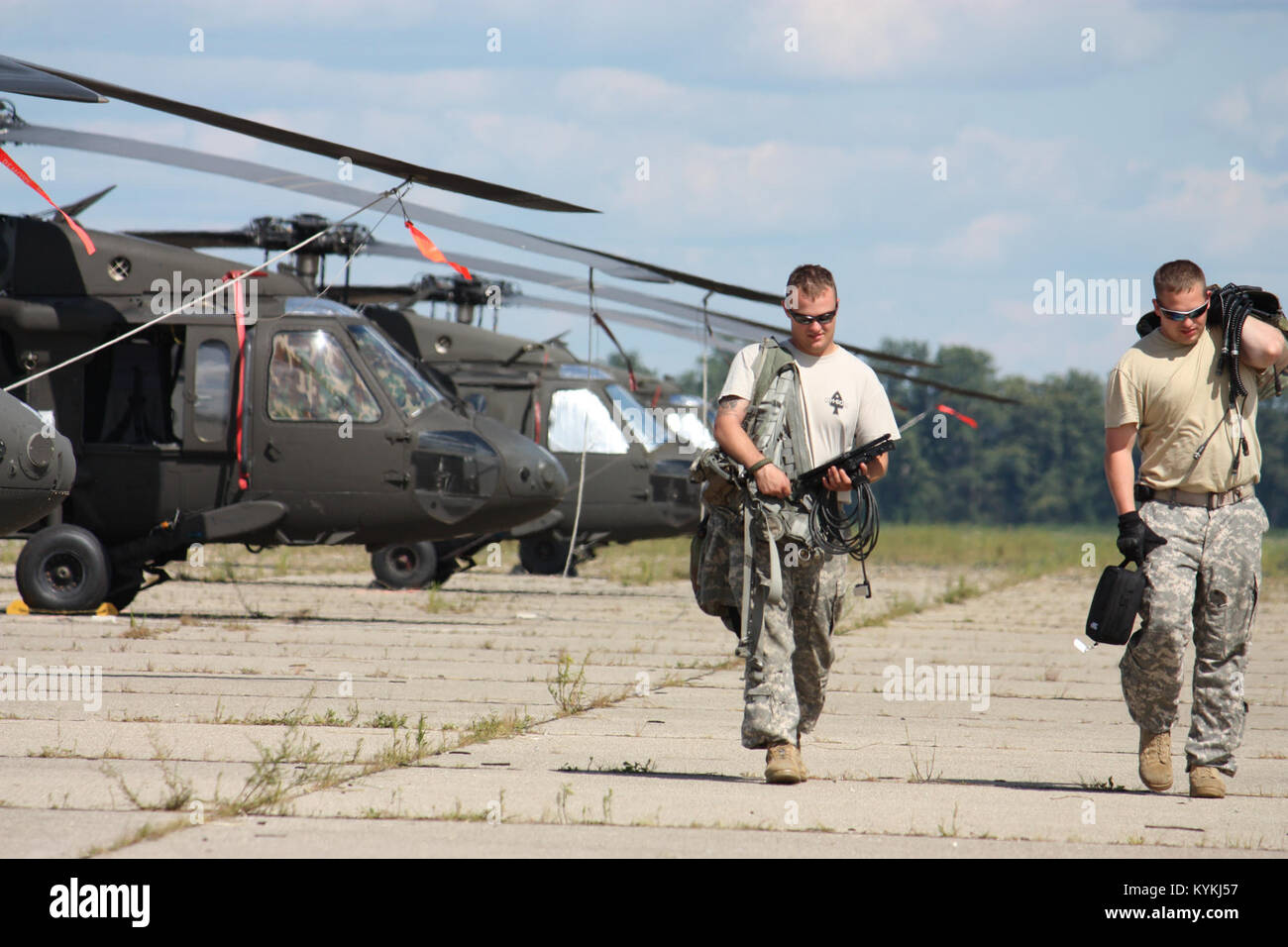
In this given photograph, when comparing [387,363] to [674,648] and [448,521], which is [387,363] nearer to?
[448,521]

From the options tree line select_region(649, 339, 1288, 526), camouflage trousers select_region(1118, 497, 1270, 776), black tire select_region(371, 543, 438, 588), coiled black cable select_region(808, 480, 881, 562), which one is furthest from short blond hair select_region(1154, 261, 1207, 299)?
tree line select_region(649, 339, 1288, 526)

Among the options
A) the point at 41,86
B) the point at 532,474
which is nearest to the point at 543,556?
the point at 532,474

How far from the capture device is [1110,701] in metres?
9.23

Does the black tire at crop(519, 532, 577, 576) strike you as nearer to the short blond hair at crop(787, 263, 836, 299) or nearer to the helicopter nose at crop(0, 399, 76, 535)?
the helicopter nose at crop(0, 399, 76, 535)

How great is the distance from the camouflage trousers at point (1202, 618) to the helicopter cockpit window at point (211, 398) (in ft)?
29.2

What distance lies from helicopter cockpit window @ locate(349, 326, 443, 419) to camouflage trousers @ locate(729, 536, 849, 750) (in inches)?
304

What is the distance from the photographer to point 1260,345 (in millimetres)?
5844

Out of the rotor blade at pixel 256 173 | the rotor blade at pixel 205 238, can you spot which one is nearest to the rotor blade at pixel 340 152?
the rotor blade at pixel 256 173

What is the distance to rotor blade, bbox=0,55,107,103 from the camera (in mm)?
7273

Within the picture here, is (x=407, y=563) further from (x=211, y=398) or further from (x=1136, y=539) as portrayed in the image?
(x=1136, y=539)

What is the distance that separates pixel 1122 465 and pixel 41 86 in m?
5.12

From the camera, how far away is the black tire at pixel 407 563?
18016 mm

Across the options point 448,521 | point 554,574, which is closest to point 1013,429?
point 554,574

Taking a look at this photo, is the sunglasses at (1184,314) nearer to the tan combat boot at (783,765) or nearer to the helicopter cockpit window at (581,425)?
the tan combat boot at (783,765)
